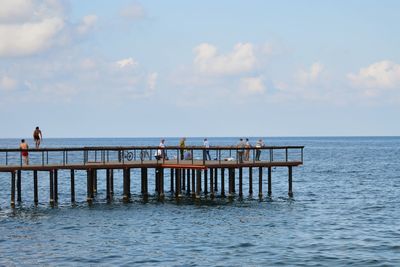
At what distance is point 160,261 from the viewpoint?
2973 centimetres

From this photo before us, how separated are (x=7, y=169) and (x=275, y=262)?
2160 centimetres

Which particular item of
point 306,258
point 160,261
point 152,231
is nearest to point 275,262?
point 306,258

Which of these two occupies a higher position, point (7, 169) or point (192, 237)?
point (7, 169)

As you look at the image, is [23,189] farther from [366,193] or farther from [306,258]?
[306,258]

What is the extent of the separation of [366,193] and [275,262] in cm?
3265

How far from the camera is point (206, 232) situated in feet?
120

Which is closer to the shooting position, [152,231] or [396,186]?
[152,231]

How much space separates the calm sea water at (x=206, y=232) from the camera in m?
30.3

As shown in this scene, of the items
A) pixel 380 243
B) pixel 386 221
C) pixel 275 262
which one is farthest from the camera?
pixel 386 221

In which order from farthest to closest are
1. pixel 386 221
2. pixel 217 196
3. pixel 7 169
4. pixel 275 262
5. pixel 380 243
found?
pixel 217 196 → pixel 7 169 → pixel 386 221 → pixel 380 243 → pixel 275 262

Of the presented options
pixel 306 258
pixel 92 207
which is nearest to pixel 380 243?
pixel 306 258

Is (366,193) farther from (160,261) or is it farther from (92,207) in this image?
(160,261)

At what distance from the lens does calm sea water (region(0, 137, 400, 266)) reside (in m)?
30.3

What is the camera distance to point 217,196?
177 ft
